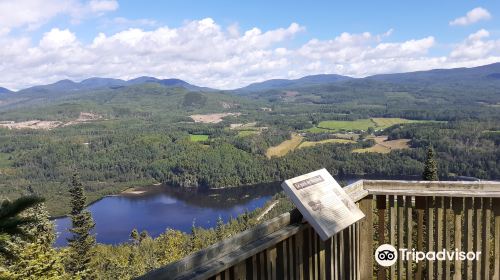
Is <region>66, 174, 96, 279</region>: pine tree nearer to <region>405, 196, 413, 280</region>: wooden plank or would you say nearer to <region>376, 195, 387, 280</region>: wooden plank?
<region>376, 195, 387, 280</region>: wooden plank

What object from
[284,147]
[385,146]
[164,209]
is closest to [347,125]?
[284,147]

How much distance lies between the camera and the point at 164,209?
82938 millimetres

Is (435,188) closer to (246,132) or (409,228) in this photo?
(409,228)

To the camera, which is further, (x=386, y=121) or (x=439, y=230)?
(x=386, y=121)

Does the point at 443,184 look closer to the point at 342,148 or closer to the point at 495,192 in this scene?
the point at 495,192

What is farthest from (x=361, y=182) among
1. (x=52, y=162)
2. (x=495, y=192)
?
(x=52, y=162)

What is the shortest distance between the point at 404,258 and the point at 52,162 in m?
149

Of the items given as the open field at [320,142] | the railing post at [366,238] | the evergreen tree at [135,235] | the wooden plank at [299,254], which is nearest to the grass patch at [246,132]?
the open field at [320,142]

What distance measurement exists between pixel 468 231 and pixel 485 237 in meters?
0.18

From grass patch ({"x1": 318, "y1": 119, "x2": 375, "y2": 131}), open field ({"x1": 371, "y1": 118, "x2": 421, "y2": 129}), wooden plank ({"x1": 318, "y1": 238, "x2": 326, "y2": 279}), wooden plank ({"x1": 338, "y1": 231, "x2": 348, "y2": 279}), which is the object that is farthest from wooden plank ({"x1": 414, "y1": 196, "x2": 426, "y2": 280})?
open field ({"x1": 371, "y1": 118, "x2": 421, "y2": 129})

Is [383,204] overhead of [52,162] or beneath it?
overhead

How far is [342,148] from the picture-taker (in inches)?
4710

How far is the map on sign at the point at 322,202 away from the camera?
3357 mm

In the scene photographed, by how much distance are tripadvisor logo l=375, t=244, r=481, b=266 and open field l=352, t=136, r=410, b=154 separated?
11203cm
